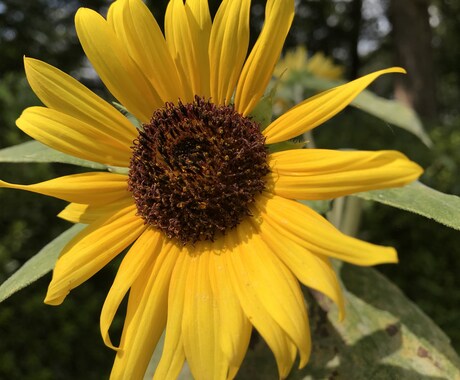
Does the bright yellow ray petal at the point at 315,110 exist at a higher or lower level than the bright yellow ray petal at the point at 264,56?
lower

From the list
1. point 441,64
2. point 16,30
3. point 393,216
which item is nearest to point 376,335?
point 393,216

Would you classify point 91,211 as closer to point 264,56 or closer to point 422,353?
point 264,56

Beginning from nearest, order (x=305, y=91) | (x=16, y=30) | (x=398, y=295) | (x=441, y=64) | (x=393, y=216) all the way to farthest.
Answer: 1. (x=398, y=295)
2. (x=305, y=91)
3. (x=393, y=216)
4. (x=16, y=30)
5. (x=441, y=64)

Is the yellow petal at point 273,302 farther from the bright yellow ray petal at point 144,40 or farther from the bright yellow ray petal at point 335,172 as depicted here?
the bright yellow ray petal at point 144,40

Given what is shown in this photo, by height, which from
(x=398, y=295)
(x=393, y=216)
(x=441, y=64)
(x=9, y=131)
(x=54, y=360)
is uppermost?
(x=9, y=131)

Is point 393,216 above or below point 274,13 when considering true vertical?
below

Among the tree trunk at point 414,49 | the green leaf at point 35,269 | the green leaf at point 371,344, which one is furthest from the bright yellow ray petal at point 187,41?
the tree trunk at point 414,49

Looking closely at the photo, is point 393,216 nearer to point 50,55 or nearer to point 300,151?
point 300,151
